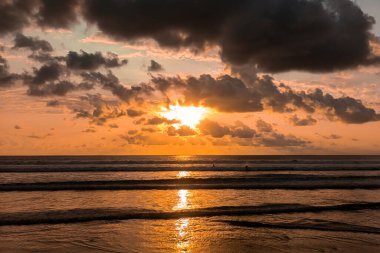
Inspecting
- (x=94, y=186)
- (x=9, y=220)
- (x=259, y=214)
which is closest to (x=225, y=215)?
(x=259, y=214)

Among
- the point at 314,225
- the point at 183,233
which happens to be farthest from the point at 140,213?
the point at 314,225

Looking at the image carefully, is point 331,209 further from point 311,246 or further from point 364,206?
point 311,246

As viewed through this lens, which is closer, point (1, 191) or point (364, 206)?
point (364, 206)

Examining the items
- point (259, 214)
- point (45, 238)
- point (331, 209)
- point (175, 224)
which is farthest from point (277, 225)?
point (45, 238)

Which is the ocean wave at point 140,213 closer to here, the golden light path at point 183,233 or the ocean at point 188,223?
the ocean at point 188,223

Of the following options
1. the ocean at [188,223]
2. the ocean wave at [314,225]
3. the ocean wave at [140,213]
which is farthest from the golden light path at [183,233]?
the ocean wave at [314,225]

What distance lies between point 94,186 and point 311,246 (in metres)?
27.1

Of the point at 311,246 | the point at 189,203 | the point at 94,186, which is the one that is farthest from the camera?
the point at 94,186

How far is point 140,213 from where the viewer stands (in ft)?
69.0

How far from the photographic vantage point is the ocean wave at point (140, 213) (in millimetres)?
19328

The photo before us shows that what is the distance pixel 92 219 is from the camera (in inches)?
775

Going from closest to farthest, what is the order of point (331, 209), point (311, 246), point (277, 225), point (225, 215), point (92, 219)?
point (311, 246)
point (277, 225)
point (92, 219)
point (225, 215)
point (331, 209)

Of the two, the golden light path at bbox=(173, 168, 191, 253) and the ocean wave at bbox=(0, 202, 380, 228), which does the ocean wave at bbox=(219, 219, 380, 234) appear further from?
the golden light path at bbox=(173, 168, 191, 253)

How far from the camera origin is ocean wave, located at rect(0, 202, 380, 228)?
19328 mm
